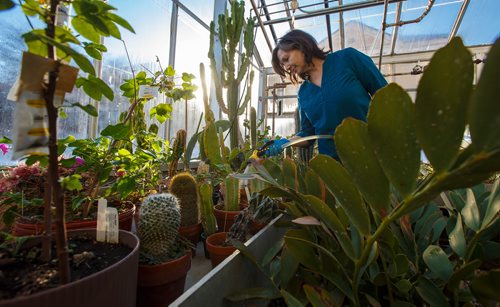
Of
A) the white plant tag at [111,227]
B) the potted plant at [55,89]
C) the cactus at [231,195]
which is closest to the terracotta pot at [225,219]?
the cactus at [231,195]

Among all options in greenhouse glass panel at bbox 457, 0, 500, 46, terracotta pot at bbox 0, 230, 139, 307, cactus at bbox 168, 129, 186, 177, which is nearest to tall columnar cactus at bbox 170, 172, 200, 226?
cactus at bbox 168, 129, 186, 177

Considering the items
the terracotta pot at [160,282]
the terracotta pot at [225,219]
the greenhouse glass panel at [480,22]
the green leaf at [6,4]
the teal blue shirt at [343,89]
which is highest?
the greenhouse glass panel at [480,22]

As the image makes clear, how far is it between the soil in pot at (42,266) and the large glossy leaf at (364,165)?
1.18ft

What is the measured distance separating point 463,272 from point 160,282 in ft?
1.65

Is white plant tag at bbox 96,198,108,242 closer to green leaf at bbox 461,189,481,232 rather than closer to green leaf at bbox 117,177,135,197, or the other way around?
green leaf at bbox 117,177,135,197

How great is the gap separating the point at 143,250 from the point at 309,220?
0.43 metres

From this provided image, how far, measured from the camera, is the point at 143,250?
0.58 metres

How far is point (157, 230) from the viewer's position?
0.57 metres

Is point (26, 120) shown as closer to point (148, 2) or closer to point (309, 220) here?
point (309, 220)

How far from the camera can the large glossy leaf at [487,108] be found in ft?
0.46

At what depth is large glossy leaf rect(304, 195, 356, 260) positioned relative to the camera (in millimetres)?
276

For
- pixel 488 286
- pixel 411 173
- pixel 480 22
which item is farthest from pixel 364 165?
pixel 480 22

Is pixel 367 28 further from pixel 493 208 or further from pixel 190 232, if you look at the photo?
pixel 493 208

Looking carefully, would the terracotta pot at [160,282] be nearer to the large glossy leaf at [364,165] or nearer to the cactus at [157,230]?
the cactus at [157,230]
